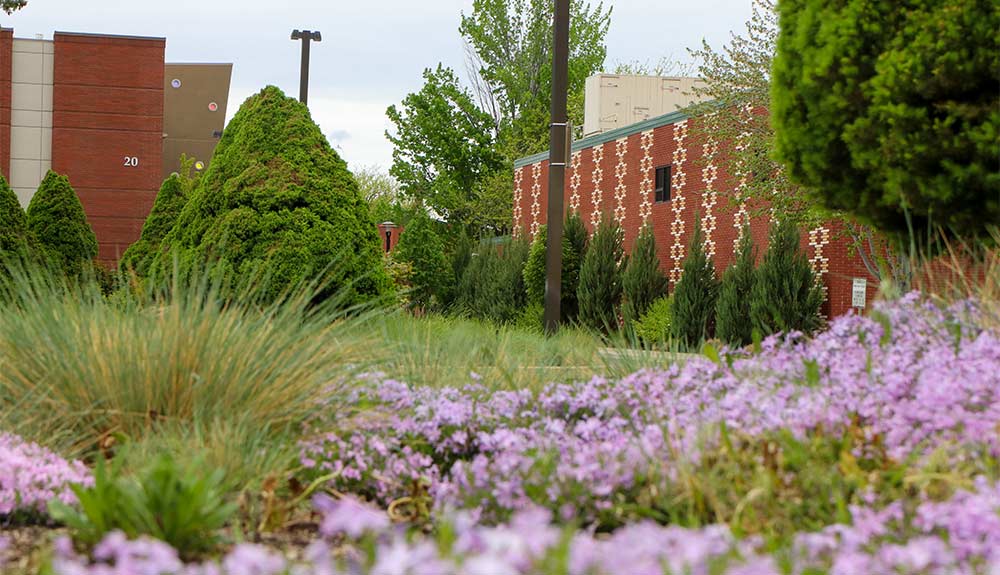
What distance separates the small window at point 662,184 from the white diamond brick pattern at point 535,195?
754 centimetres

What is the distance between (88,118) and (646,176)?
19.4 m

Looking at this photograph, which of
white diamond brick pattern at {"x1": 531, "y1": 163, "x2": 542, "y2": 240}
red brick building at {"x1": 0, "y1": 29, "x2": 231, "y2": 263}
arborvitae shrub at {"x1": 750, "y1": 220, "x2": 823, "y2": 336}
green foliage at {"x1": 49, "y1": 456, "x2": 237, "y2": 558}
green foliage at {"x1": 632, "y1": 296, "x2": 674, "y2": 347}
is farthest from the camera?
red brick building at {"x1": 0, "y1": 29, "x2": 231, "y2": 263}

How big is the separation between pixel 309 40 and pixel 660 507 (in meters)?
22.1

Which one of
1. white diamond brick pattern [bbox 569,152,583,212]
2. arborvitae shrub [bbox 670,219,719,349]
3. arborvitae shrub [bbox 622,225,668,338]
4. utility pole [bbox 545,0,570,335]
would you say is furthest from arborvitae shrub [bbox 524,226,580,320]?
utility pole [bbox 545,0,570,335]

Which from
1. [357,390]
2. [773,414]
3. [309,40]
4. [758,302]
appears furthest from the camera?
[309,40]

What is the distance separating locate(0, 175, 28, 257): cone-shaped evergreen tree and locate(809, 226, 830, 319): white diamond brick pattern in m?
13.9

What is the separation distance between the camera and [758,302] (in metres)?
21.5

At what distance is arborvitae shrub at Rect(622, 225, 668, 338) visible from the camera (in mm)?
26844

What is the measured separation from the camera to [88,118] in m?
38.9

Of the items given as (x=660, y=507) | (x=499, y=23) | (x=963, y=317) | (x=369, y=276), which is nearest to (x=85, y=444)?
(x=660, y=507)

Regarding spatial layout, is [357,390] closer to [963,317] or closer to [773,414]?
[773,414]

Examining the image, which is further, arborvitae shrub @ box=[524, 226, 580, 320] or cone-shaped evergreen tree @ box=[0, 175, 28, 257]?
arborvitae shrub @ box=[524, 226, 580, 320]

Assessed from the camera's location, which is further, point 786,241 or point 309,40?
point 309,40

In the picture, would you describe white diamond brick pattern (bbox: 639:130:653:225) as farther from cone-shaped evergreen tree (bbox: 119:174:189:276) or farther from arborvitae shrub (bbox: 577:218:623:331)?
cone-shaped evergreen tree (bbox: 119:174:189:276)
